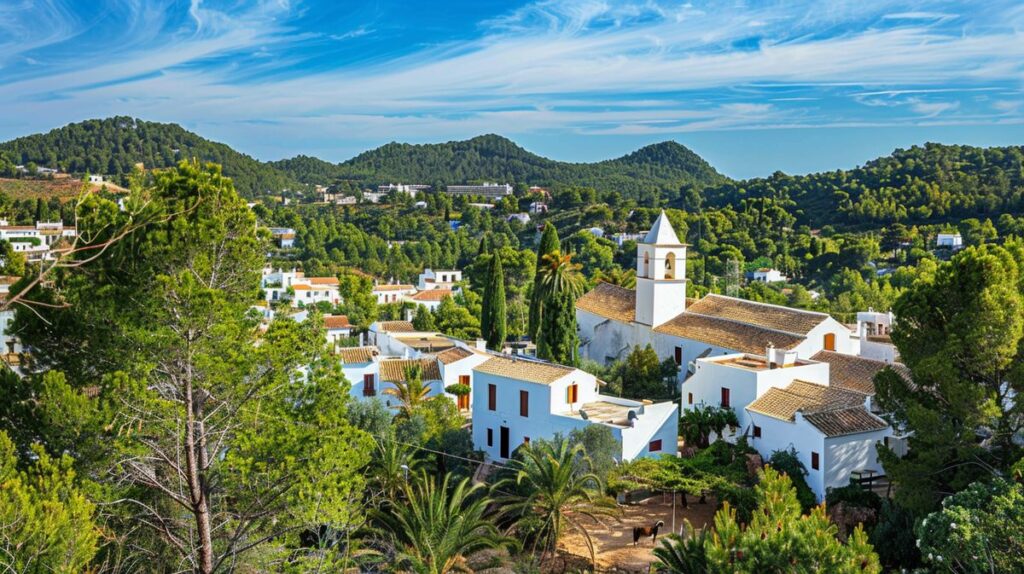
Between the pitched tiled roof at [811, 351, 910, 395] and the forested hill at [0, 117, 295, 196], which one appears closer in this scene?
the pitched tiled roof at [811, 351, 910, 395]

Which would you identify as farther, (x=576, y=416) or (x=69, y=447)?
(x=576, y=416)

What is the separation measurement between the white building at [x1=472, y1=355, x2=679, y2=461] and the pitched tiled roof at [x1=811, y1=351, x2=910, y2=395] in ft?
19.4

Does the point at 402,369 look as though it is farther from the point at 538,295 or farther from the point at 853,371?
the point at 853,371

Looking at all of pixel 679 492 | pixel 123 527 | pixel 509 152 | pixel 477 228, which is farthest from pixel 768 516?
pixel 509 152

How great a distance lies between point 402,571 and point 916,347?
11.2 metres

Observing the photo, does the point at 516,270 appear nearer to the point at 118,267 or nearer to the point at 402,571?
the point at 402,571

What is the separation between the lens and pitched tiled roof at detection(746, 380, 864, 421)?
1920 cm

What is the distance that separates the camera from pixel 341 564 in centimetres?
1252

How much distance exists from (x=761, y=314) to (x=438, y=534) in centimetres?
1591

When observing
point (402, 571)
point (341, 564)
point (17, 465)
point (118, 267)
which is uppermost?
point (118, 267)

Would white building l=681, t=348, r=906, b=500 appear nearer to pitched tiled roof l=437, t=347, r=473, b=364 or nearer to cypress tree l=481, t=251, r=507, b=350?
pitched tiled roof l=437, t=347, r=473, b=364

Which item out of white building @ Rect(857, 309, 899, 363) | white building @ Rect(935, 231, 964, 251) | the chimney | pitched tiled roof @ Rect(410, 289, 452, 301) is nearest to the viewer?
the chimney

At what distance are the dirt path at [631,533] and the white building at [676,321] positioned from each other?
7.75m

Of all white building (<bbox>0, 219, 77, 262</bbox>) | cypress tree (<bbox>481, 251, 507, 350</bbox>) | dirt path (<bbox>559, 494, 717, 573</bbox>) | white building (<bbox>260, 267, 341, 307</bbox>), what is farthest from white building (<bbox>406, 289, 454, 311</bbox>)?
dirt path (<bbox>559, 494, 717, 573</bbox>)
